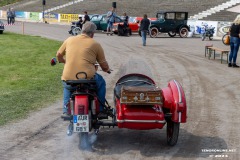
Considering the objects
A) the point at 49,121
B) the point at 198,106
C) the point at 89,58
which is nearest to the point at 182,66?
the point at 198,106

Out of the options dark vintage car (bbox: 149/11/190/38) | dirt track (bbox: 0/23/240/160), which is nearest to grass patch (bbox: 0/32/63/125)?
dirt track (bbox: 0/23/240/160)

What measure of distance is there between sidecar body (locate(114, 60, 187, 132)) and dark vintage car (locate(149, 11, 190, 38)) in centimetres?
2520

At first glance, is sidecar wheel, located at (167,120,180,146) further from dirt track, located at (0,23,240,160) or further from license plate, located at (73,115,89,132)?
license plate, located at (73,115,89,132)

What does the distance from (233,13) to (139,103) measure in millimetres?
38432

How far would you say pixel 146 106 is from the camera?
20.1ft

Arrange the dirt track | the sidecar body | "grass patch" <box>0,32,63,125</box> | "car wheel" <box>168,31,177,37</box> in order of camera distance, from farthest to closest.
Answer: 1. "car wheel" <box>168,31,177,37</box>
2. "grass patch" <box>0,32,63,125</box>
3. the dirt track
4. the sidecar body

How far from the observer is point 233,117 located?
27.4 feet

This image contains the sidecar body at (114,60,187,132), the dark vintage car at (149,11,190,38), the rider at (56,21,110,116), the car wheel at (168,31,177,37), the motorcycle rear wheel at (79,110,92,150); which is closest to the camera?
the sidecar body at (114,60,187,132)

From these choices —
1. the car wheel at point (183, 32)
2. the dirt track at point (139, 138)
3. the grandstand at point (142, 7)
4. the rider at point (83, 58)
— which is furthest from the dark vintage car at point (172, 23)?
the rider at point (83, 58)

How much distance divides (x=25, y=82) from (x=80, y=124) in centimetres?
580

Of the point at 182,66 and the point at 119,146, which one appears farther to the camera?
the point at 182,66

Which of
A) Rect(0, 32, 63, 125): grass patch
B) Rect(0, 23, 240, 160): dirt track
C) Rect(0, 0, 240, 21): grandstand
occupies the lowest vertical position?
Rect(0, 23, 240, 160): dirt track

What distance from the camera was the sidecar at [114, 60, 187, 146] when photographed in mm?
5949

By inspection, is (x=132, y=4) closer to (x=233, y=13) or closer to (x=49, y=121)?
(x=233, y=13)
